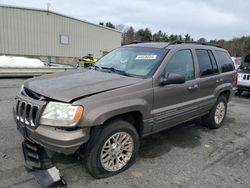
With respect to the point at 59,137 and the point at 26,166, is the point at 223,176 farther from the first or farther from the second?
the point at 26,166

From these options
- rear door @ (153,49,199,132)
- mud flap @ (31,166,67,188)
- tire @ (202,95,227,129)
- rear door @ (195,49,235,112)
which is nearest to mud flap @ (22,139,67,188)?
mud flap @ (31,166,67,188)

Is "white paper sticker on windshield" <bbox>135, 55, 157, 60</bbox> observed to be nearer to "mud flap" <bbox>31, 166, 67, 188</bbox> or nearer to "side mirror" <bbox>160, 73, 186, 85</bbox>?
"side mirror" <bbox>160, 73, 186, 85</bbox>

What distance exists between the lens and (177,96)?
14.5 ft

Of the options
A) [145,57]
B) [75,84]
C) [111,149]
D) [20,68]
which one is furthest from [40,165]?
[20,68]

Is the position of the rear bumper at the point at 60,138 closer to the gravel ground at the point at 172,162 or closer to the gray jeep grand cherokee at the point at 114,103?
the gray jeep grand cherokee at the point at 114,103

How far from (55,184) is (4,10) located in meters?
21.9

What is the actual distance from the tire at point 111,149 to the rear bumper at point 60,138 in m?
0.20

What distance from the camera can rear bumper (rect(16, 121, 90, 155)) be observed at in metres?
3.06

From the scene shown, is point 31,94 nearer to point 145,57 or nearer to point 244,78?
point 145,57

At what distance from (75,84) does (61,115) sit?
2.01 feet

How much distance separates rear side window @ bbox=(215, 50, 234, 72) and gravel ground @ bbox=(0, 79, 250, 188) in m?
1.46

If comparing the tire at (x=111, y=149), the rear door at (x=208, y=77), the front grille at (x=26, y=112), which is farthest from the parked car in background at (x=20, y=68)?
the tire at (x=111, y=149)

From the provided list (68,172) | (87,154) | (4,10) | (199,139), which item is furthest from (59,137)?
(4,10)

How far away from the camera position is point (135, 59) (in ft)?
14.8
